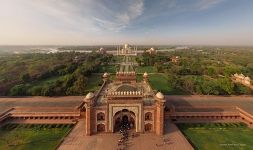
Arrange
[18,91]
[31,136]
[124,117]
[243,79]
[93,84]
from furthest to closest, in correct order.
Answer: [243,79]
[93,84]
[18,91]
[124,117]
[31,136]

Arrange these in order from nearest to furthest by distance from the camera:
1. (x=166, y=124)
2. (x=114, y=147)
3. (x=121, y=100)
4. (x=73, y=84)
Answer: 1. (x=114, y=147)
2. (x=121, y=100)
3. (x=166, y=124)
4. (x=73, y=84)

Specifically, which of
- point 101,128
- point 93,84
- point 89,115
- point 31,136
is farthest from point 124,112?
point 93,84

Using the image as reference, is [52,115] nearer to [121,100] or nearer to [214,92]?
[121,100]

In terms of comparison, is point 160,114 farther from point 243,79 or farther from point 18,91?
point 243,79

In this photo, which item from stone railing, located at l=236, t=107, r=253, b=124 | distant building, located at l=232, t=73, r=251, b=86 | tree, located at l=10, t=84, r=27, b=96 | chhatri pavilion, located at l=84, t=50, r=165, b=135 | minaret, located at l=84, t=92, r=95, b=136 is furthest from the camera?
distant building, located at l=232, t=73, r=251, b=86

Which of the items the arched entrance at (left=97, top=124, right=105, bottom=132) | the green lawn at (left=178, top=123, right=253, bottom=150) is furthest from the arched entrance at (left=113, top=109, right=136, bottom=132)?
the green lawn at (left=178, top=123, right=253, bottom=150)

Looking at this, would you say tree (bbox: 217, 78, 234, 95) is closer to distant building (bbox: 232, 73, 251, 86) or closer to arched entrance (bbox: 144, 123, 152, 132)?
distant building (bbox: 232, 73, 251, 86)

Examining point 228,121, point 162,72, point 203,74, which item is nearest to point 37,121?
point 228,121
